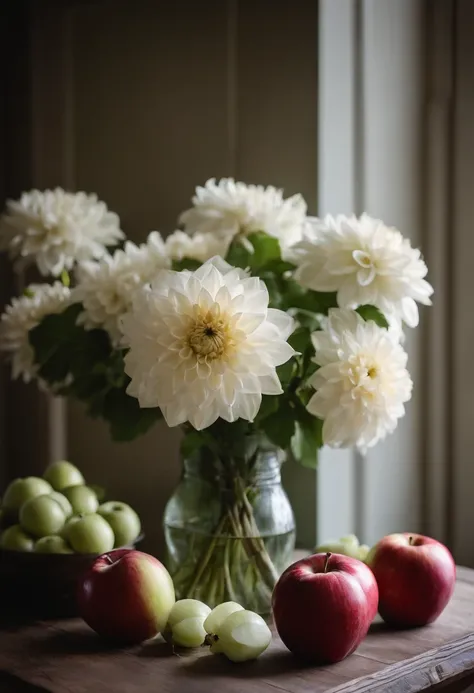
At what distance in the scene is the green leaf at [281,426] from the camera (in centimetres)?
119

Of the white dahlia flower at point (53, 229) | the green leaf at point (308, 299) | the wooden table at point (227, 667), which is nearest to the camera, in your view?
the wooden table at point (227, 667)

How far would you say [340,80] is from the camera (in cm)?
152

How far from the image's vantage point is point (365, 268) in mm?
1131

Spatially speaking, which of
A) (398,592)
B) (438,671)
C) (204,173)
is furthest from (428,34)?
(438,671)

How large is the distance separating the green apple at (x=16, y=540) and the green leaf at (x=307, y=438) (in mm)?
391

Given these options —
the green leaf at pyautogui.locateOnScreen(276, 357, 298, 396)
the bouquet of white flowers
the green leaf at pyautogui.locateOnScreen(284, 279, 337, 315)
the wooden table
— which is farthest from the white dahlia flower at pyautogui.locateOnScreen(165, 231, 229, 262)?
the wooden table

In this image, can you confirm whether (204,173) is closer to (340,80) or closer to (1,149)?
(340,80)

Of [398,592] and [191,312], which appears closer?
[191,312]

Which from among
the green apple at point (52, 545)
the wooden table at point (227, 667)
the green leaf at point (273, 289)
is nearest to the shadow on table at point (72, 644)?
the wooden table at point (227, 667)

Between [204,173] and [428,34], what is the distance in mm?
463

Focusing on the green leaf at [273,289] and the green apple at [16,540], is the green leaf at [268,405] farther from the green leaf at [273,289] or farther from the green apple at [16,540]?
the green apple at [16,540]

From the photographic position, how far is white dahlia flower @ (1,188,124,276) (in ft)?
4.67

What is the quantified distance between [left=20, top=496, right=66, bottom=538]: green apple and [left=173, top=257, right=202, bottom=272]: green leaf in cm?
38

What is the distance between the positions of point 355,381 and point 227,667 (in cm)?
36
